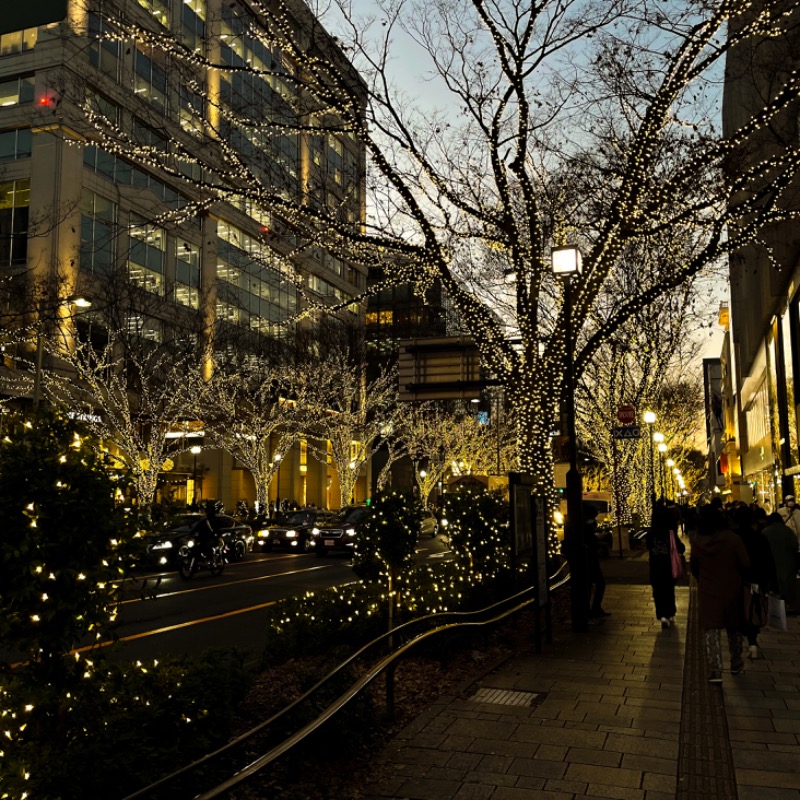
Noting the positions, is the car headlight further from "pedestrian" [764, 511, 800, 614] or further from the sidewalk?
"pedestrian" [764, 511, 800, 614]

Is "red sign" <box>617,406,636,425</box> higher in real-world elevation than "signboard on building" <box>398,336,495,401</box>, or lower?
lower

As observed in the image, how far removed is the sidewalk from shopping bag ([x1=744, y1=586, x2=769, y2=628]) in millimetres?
505

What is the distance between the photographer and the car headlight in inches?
797

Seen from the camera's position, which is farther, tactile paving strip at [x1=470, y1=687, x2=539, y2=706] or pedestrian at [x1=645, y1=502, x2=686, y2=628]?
pedestrian at [x1=645, y1=502, x2=686, y2=628]

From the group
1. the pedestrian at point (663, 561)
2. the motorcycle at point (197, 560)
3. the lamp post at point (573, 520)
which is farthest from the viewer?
the motorcycle at point (197, 560)

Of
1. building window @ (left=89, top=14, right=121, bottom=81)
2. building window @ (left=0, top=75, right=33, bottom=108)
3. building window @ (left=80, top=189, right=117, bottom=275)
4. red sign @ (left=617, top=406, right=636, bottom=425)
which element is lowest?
red sign @ (left=617, top=406, right=636, bottom=425)

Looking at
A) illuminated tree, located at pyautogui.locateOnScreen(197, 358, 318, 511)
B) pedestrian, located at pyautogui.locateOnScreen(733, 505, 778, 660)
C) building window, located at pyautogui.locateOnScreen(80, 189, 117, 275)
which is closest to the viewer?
pedestrian, located at pyautogui.locateOnScreen(733, 505, 778, 660)

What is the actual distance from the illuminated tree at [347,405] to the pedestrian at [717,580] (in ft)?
99.4

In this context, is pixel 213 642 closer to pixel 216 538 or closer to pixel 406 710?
pixel 406 710

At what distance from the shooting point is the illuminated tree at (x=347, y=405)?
38688 millimetres

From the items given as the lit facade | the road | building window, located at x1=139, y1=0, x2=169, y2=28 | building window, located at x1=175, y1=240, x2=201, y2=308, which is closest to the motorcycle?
the road

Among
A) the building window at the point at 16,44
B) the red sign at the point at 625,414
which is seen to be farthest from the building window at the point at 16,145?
the red sign at the point at 625,414

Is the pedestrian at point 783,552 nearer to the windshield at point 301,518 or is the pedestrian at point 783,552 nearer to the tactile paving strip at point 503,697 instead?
the tactile paving strip at point 503,697

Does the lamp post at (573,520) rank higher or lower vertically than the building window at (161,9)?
lower
